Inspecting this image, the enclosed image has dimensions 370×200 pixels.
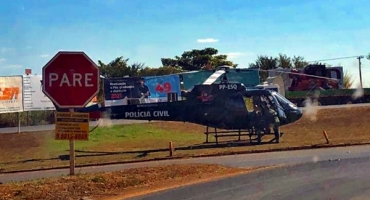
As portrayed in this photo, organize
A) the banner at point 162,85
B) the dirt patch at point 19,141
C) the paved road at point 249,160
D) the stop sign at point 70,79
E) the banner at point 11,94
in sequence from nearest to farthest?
the stop sign at point 70,79, the paved road at point 249,160, the dirt patch at point 19,141, the banner at point 11,94, the banner at point 162,85

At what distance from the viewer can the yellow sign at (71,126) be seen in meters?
13.4

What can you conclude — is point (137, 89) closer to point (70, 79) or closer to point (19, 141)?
point (19, 141)

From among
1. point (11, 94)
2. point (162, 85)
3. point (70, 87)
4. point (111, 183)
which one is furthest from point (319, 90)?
point (70, 87)

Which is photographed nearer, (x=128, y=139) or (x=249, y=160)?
(x=249, y=160)

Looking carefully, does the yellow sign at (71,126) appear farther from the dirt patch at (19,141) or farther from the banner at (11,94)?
the banner at (11,94)

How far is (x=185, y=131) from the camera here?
4000 cm

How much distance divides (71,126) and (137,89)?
99.7 ft

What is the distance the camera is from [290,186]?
12.9m

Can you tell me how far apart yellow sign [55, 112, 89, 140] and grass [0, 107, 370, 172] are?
372 inches

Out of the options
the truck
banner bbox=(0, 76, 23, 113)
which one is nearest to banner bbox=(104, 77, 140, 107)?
banner bbox=(0, 76, 23, 113)

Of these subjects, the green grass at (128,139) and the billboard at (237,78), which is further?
the billboard at (237,78)

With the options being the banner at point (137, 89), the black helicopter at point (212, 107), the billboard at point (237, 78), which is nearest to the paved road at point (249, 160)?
the black helicopter at point (212, 107)

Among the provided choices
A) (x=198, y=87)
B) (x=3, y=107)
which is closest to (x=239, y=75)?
(x=198, y=87)

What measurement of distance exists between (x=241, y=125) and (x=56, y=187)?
18.4 meters
